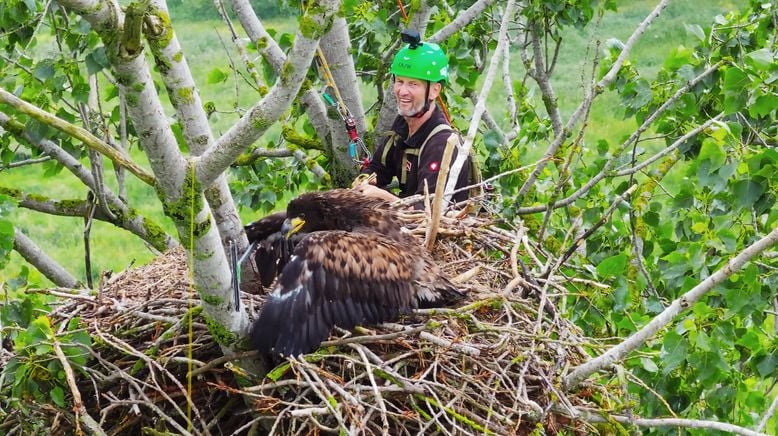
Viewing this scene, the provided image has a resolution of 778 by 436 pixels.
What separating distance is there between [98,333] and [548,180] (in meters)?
3.60

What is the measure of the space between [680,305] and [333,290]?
1317mm

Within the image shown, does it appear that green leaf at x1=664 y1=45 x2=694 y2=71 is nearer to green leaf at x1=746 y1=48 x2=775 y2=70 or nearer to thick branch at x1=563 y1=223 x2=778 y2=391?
green leaf at x1=746 y1=48 x2=775 y2=70

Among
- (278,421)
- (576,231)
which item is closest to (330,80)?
(576,231)

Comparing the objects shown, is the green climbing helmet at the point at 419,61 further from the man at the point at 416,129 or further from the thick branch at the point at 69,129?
the thick branch at the point at 69,129

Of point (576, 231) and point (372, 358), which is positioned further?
point (576, 231)

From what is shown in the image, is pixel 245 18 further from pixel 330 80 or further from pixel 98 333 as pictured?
pixel 98 333

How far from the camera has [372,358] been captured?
4035mm

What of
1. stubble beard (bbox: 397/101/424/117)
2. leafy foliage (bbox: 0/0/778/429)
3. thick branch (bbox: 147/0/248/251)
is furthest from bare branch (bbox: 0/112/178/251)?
thick branch (bbox: 147/0/248/251)

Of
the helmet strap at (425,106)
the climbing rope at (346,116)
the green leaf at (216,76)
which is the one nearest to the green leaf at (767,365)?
the helmet strap at (425,106)

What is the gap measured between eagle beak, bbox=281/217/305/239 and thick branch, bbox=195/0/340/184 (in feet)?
6.16

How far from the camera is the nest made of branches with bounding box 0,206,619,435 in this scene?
3883 millimetres

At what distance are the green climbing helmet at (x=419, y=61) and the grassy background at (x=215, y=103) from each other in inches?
67.8

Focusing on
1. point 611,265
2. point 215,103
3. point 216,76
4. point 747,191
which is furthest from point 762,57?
point 215,103

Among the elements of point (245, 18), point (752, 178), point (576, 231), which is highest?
point (245, 18)
